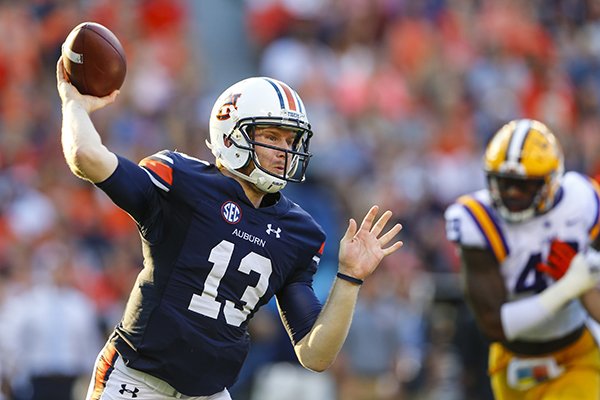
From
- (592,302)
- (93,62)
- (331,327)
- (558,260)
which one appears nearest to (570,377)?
(592,302)

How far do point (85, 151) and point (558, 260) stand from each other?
295cm

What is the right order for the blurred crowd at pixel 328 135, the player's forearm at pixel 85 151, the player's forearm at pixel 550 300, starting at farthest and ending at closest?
the blurred crowd at pixel 328 135, the player's forearm at pixel 550 300, the player's forearm at pixel 85 151

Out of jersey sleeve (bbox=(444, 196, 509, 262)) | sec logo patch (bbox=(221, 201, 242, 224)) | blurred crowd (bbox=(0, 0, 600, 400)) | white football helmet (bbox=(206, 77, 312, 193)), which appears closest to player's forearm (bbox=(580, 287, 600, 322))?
jersey sleeve (bbox=(444, 196, 509, 262))

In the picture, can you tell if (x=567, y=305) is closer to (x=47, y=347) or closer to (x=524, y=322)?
(x=524, y=322)

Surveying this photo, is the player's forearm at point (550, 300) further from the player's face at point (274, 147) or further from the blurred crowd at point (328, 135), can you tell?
the blurred crowd at point (328, 135)

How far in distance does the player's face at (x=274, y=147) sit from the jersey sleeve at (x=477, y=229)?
173cm

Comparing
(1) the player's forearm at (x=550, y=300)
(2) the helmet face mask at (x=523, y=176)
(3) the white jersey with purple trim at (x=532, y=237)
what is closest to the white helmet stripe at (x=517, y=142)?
(2) the helmet face mask at (x=523, y=176)

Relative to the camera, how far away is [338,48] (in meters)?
12.2

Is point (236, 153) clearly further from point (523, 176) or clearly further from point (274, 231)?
point (523, 176)

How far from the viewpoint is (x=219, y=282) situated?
450 centimetres

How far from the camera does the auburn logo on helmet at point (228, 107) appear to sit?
4699 millimetres

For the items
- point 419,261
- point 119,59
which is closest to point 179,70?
point 419,261

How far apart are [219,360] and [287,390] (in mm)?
4926

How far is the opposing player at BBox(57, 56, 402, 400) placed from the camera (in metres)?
4.45
